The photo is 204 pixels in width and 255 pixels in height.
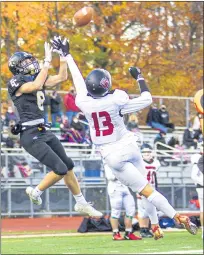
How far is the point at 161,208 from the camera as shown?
976cm

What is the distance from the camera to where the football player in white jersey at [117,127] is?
9.51m

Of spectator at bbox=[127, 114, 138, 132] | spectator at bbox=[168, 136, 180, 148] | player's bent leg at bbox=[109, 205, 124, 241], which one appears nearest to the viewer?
player's bent leg at bbox=[109, 205, 124, 241]

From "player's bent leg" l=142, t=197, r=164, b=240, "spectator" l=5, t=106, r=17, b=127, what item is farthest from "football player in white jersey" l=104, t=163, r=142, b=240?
"player's bent leg" l=142, t=197, r=164, b=240

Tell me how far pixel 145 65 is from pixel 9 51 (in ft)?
19.4

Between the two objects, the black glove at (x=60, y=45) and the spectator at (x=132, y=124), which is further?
the spectator at (x=132, y=124)

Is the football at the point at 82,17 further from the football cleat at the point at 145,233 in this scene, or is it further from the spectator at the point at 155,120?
the spectator at the point at 155,120

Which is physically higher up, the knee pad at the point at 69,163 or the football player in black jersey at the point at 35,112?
the football player in black jersey at the point at 35,112

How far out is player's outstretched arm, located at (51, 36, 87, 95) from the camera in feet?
30.3

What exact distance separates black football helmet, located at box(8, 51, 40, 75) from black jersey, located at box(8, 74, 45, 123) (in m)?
0.08

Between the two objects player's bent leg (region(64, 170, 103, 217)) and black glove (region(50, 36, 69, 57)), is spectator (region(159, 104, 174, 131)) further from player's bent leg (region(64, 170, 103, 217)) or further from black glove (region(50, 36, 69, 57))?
black glove (region(50, 36, 69, 57))

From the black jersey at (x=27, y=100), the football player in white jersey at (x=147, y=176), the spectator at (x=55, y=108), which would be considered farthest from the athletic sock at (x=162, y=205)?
the spectator at (x=55, y=108)

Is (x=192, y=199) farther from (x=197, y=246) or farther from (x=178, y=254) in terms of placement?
(x=178, y=254)

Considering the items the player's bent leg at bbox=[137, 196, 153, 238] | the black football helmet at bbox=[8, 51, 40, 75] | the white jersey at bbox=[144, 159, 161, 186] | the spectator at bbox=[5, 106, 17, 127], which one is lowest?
the player's bent leg at bbox=[137, 196, 153, 238]

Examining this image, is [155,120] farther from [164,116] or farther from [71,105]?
[71,105]
